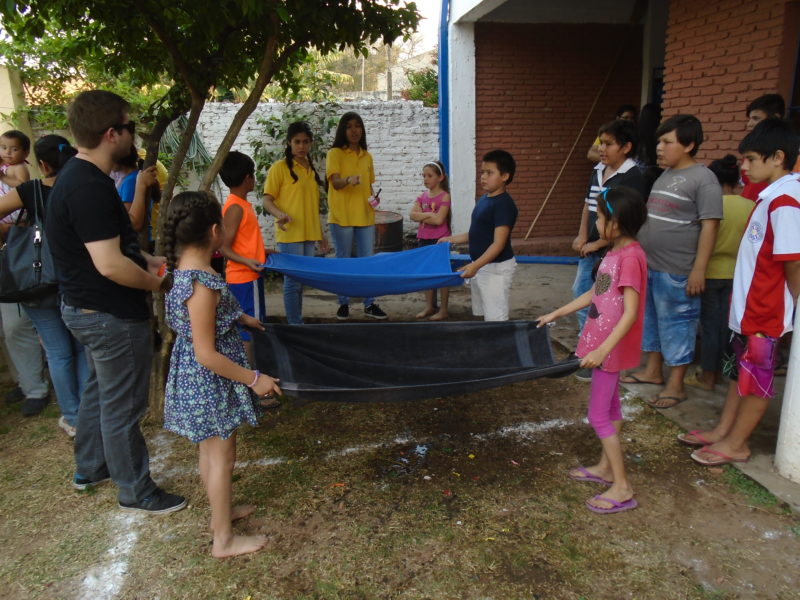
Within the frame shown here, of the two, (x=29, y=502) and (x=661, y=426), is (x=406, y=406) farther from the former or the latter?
(x=29, y=502)

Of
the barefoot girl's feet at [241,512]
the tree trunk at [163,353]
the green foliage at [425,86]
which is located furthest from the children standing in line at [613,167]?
the green foliage at [425,86]

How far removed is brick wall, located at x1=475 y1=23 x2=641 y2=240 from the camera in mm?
7547

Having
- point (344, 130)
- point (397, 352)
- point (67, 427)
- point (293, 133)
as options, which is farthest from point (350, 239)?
point (67, 427)

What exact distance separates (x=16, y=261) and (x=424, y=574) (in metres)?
2.60

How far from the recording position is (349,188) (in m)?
5.06

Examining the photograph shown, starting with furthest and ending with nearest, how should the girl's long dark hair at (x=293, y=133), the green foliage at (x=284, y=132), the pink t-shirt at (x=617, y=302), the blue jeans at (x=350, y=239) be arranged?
the green foliage at (x=284, y=132) → the blue jeans at (x=350, y=239) → the girl's long dark hair at (x=293, y=133) → the pink t-shirt at (x=617, y=302)

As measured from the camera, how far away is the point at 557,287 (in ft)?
20.5

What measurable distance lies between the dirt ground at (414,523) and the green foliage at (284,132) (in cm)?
476

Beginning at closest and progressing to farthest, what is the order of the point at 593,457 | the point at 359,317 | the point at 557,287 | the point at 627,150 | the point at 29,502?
the point at 29,502 → the point at 593,457 → the point at 627,150 → the point at 359,317 → the point at 557,287

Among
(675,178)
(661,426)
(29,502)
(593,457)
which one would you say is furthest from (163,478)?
(675,178)

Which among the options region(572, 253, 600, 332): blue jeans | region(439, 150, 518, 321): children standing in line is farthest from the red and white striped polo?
region(439, 150, 518, 321): children standing in line

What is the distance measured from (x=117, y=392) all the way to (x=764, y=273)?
2814mm

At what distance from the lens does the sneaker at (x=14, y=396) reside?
388cm

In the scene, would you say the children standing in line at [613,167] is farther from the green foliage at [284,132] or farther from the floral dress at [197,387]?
the green foliage at [284,132]
